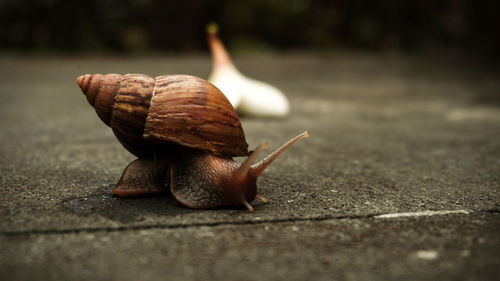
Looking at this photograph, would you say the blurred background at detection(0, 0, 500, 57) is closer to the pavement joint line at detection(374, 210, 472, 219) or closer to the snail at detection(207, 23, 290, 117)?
the snail at detection(207, 23, 290, 117)

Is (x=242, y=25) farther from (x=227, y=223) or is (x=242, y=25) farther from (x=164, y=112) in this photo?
Answer: (x=227, y=223)

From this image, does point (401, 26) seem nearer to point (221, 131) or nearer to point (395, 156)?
point (395, 156)

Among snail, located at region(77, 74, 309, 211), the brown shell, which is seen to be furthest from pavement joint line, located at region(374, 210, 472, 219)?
the brown shell

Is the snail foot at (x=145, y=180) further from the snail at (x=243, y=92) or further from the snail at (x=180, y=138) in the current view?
the snail at (x=243, y=92)

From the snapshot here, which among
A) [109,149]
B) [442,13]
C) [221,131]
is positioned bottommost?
[109,149]

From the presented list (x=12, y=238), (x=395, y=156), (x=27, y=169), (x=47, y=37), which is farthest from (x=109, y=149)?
(x=47, y=37)
